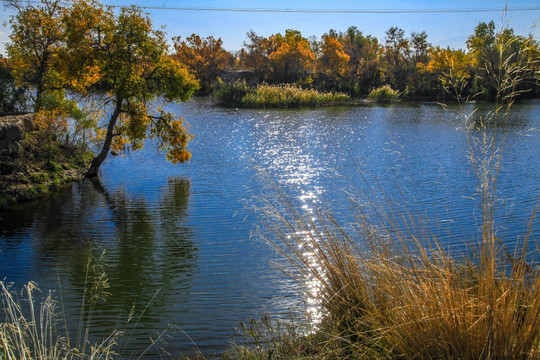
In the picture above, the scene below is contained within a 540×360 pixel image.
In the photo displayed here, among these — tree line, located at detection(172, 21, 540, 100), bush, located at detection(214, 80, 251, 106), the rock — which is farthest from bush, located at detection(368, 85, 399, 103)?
the rock

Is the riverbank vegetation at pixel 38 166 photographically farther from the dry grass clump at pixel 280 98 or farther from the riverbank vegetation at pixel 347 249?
the dry grass clump at pixel 280 98

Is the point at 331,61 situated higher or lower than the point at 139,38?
higher

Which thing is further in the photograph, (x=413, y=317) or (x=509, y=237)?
(x=509, y=237)

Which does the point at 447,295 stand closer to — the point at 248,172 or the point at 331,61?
the point at 248,172

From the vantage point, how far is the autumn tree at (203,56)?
179 ft

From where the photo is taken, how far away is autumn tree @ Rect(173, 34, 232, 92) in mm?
54469

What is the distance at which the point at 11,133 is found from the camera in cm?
1167

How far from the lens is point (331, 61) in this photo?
5347cm

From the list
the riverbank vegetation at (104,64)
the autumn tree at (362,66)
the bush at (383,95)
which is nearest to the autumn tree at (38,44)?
the riverbank vegetation at (104,64)

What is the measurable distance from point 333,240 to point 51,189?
10.5 metres

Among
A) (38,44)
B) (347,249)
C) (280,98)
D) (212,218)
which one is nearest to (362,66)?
(280,98)

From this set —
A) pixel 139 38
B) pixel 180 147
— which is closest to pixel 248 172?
pixel 180 147

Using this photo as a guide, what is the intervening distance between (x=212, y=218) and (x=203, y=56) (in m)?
50.2

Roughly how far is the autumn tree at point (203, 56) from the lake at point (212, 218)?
3661cm
